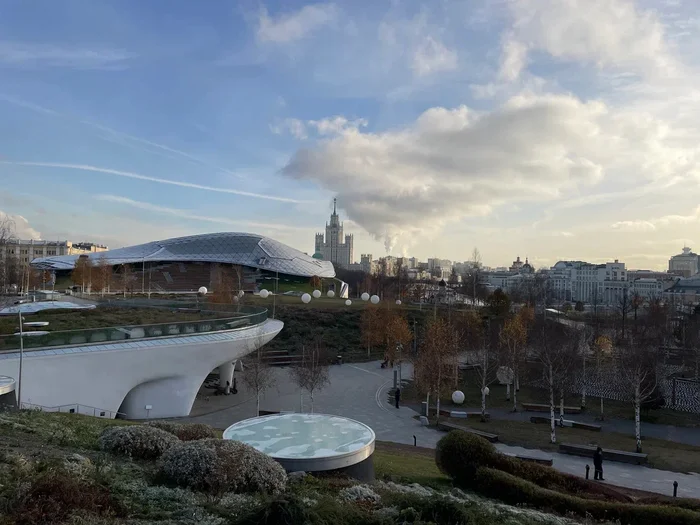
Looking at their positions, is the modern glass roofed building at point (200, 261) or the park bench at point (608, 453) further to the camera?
the modern glass roofed building at point (200, 261)

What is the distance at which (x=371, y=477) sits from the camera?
28.9ft

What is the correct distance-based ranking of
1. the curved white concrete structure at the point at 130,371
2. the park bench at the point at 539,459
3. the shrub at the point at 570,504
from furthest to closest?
the curved white concrete structure at the point at 130,371
the park bench at the point at 539,459
the shrub at the point at 570,504

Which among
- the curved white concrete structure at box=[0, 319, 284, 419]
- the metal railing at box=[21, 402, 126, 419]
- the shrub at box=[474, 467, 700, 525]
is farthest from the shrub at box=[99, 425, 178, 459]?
the curved white concrete structure at box=[0, 319, 284, 419]

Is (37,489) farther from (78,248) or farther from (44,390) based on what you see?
(78,248)

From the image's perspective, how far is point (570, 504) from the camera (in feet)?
24.1

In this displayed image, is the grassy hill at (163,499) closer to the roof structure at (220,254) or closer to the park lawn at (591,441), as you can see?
the park lawn at (591,441)

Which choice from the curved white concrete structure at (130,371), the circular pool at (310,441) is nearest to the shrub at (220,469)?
the circular pool at (310,441)

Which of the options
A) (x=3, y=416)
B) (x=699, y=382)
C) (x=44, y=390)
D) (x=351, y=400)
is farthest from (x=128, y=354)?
(x=699, y=382)

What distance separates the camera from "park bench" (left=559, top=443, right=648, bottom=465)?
14.6 metres

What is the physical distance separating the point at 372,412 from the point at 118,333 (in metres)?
9.87

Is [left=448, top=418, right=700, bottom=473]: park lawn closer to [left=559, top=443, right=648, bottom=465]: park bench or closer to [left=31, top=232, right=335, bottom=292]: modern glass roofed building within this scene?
[left=559, top=443, right=648, bottom=465]: park bench

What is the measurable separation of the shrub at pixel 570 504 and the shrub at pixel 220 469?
3301 millimetres

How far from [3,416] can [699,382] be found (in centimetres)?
2833

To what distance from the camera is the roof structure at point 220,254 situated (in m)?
62.6
